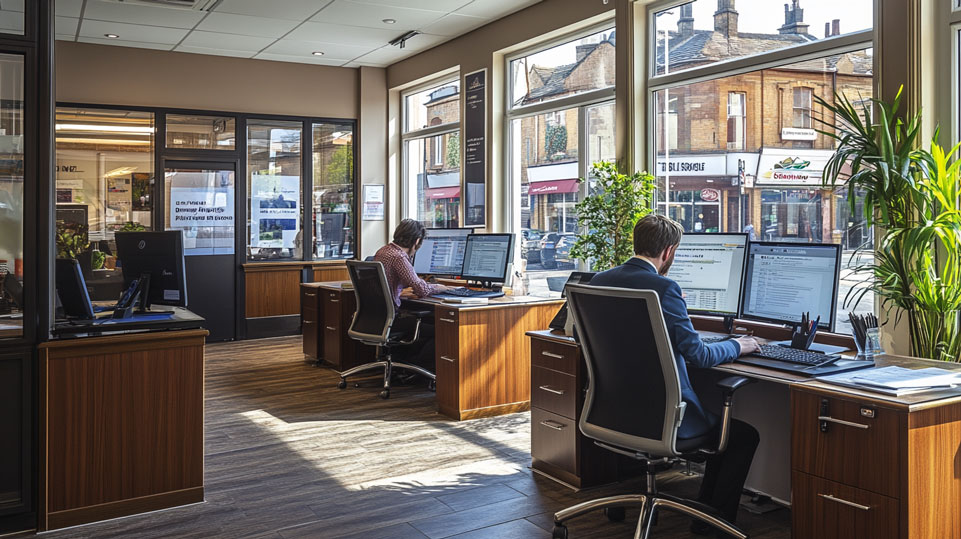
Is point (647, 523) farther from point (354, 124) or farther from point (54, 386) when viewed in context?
point (354, 124)

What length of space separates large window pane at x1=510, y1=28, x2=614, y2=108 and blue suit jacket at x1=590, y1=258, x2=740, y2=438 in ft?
11.0

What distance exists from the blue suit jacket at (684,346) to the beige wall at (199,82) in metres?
6.64

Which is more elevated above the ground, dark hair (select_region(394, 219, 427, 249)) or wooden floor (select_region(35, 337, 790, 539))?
dark hair (select_region(394, 219, 427, 249))

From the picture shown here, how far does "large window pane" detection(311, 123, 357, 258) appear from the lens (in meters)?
8.92

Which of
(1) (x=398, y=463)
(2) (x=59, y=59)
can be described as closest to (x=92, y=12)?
(2) (x=59, y=59)

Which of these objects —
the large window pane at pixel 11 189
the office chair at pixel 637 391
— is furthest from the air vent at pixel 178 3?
the office chair at pixel 637 391

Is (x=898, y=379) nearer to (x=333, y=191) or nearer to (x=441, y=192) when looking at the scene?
(x=441, y=192)

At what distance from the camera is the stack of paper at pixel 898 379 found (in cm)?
249

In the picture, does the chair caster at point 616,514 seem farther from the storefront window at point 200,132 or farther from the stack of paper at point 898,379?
the storefront window at point 200,132

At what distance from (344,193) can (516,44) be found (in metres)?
3.24

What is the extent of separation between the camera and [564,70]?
6.38 meters

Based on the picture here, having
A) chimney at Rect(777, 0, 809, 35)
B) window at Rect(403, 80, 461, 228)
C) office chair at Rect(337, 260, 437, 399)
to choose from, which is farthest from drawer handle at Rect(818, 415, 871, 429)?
window at Rect(403, 80, 461, 228)

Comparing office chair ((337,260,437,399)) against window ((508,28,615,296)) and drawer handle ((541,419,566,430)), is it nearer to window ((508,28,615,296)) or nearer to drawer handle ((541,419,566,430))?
window ((508,28,615,296))

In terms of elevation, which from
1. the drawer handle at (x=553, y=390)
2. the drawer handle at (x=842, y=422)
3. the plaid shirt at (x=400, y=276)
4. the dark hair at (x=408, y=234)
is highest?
the dark hair at (x=408, y=234)
